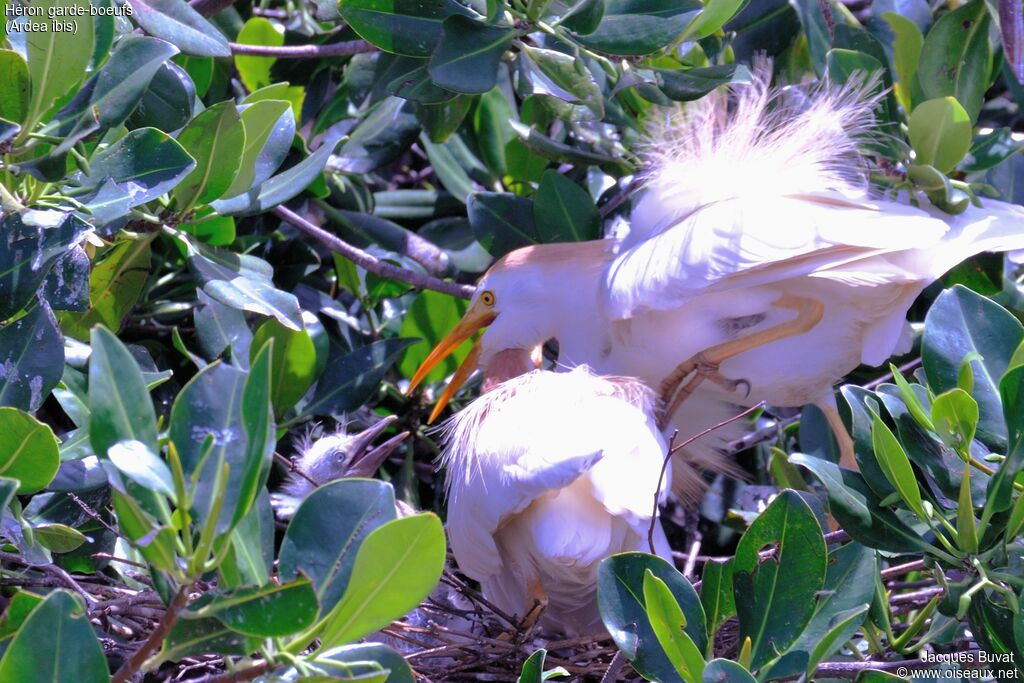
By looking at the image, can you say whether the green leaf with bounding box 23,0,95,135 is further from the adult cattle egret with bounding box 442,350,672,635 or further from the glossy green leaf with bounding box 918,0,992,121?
the glossy green leaf with bounding box 918,0,992,121

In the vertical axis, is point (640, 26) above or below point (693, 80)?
above

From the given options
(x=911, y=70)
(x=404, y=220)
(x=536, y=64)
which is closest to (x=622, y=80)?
(x=536, y=64)

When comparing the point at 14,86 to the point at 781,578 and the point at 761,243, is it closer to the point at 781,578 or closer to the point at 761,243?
the point at 781,578

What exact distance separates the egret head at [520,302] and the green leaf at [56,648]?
1.51 meters

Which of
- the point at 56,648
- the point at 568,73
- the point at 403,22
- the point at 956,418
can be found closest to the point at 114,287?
the point at 403,22

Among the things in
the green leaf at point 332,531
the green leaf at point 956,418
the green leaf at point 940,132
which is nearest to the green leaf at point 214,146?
the green leaf at point 332,531

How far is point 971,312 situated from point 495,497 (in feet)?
2.98

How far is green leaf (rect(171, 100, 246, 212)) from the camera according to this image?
171cm

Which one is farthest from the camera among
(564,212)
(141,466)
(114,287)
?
(564,212)

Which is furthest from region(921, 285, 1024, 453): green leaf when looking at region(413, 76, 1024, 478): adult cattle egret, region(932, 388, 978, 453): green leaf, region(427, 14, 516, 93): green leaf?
region(427, 14, 516, 93): green leaf

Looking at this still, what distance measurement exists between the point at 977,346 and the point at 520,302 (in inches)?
48.7

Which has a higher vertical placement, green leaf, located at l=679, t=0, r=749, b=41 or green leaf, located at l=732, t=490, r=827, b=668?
→ green leaf, located at l=679, t=0, r=749, b=41

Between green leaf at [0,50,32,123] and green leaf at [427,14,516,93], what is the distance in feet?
2.22

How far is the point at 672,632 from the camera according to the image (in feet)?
4.42
